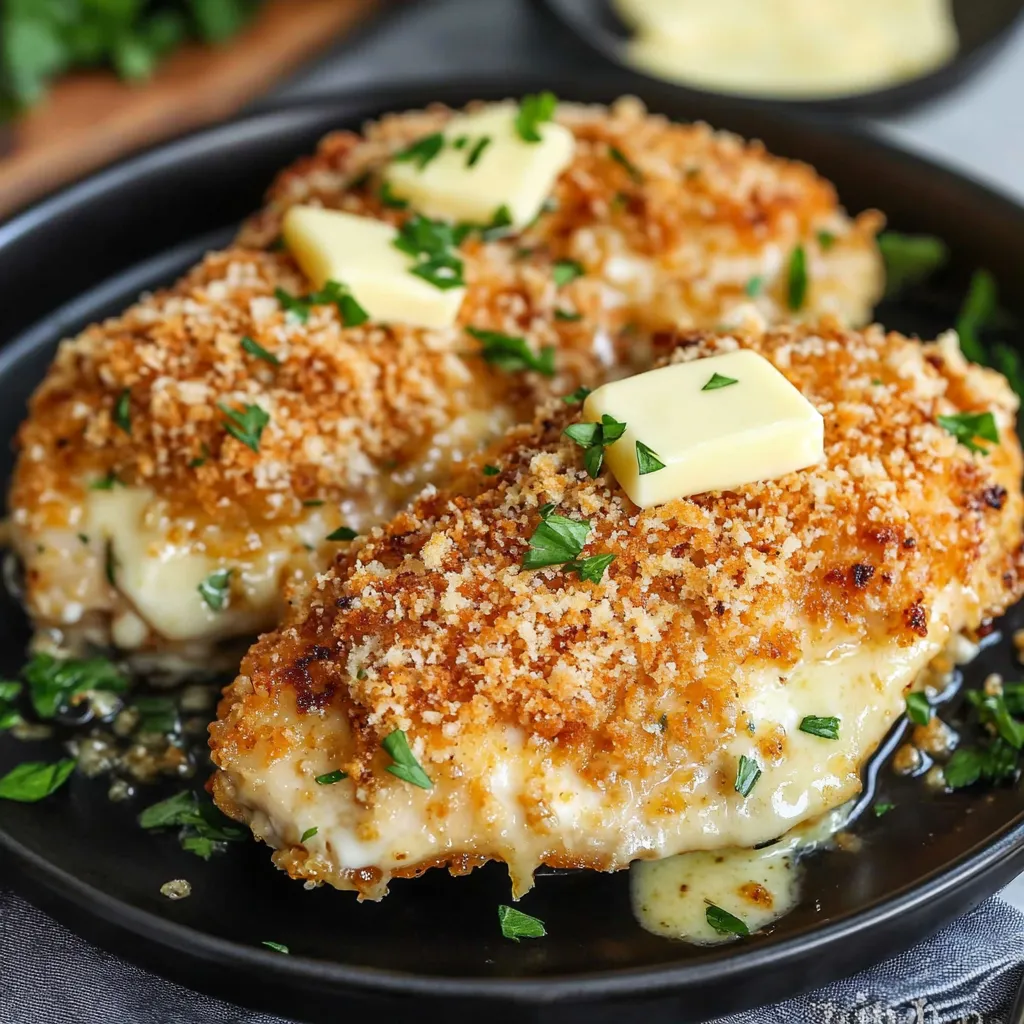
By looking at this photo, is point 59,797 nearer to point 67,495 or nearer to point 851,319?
point 67,495

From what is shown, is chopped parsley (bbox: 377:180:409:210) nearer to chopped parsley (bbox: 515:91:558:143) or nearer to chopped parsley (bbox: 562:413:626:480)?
chopped parsley (bbox: 515:91:558:143)

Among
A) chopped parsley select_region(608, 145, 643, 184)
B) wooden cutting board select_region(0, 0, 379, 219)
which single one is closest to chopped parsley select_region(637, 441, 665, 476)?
chopped parsley select_region(608, 145, 643, 184)

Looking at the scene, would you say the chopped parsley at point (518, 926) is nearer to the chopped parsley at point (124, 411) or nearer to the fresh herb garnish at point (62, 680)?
the fresh herb garnish at point (62, 680)

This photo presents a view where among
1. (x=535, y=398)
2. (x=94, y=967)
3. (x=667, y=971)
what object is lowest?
(x=94, y=967)

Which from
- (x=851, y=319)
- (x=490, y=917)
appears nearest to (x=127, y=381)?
(x=490, y=917)

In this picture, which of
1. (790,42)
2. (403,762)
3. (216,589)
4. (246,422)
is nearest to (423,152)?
(246,422)

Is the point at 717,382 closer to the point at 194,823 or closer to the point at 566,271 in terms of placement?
the point at 566,271
